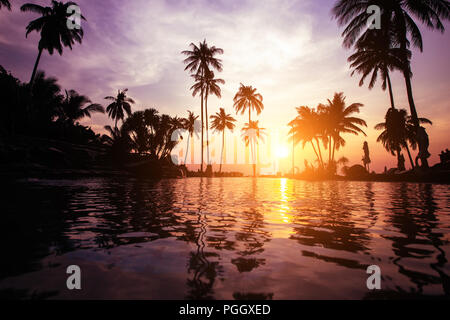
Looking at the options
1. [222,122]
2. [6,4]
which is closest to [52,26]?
[6,4]

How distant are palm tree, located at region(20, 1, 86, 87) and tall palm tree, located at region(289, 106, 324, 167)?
28.2 m

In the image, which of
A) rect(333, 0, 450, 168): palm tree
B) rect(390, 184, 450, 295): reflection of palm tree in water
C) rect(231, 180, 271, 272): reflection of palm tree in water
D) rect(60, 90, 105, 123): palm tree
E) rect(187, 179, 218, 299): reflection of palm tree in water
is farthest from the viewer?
rect(60, 90, 105, 123): palm tree

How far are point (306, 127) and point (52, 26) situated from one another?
30525 millimetres

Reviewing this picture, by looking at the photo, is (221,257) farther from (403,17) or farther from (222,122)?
(222,122)

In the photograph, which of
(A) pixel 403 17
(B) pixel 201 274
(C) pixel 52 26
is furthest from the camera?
(C) pixel 52 26

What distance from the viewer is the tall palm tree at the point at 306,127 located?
1168 inches

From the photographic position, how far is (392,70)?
19938mm

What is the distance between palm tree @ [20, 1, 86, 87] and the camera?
21.2m

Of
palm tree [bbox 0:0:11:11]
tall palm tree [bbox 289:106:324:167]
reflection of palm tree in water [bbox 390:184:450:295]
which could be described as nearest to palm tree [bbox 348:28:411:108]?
tall palm tree [bbox 289:106:324:167]

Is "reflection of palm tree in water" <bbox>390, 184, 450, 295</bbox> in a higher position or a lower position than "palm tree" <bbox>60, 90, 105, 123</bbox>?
lower

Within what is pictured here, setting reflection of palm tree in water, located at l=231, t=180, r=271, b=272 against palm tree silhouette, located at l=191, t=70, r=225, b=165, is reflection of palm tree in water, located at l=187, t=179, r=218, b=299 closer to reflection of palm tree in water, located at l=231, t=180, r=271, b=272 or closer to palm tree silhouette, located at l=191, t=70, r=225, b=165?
reflection of palm tree in water, located at l=231, t=180, r=271, b=272

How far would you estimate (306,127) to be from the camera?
30281 millimetres

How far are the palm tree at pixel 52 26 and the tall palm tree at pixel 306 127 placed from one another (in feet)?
92.5
